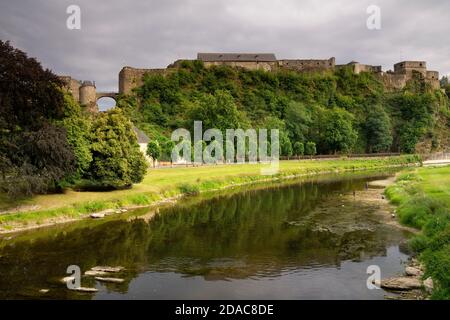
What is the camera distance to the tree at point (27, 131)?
2766 centimetres

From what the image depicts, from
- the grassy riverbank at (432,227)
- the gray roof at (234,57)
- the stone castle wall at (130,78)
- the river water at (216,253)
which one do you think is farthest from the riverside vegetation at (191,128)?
the gray roof at (234,57)

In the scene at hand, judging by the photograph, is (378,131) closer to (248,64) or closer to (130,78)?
(248,64)

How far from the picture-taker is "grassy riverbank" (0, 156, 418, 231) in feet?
92.8

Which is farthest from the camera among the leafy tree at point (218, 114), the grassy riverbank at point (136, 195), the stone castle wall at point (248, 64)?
the stone castle wall at point (248, 64)

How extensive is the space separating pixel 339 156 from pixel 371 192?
50401 millimetres

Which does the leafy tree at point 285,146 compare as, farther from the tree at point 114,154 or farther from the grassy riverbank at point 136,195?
the tree at point 114,154

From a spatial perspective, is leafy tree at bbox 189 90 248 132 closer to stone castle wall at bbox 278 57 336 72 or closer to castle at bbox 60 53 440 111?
castle at bbox 60 53 440 111

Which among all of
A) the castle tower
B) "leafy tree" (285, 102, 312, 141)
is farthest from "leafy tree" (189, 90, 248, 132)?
the castle tower

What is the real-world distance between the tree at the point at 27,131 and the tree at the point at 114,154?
4.92 m

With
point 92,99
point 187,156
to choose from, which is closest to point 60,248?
point 187,156

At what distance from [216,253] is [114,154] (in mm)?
17392

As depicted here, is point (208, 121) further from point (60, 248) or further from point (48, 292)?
point (48, 292)

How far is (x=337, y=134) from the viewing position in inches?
3622

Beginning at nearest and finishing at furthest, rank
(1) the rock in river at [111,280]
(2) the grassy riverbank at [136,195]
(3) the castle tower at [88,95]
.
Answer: (1) the rock in river at [111,280]
(2) the grassy riverbank at [136,195]
(3) the castle tower at [88,95]
